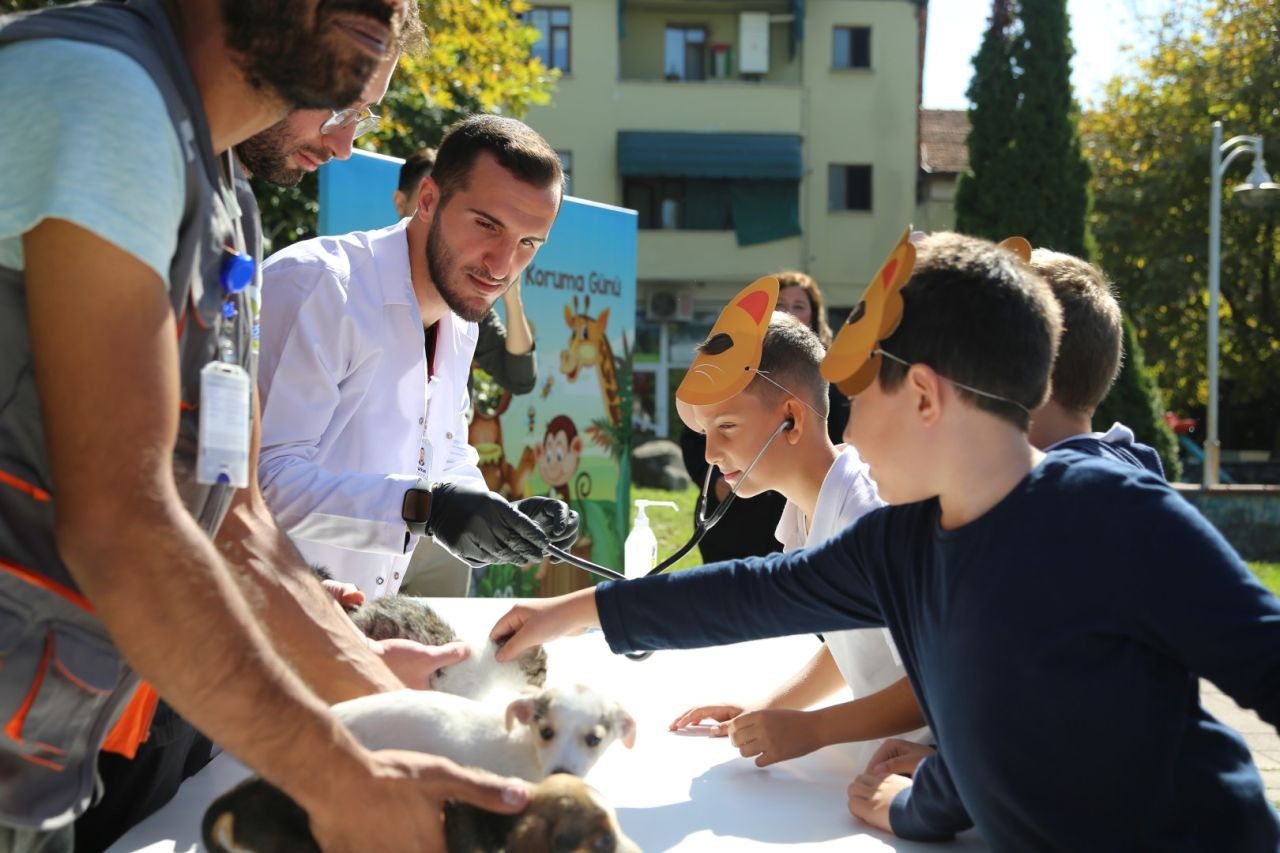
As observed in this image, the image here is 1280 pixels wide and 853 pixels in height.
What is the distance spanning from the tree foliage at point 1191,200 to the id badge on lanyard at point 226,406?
72.0ft

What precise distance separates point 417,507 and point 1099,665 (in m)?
1.43

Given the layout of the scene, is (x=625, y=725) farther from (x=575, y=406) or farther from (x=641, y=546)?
(x=575, y=406)

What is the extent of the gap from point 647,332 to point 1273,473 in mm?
11655

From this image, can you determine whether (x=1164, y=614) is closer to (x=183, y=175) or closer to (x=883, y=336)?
(x=883, y=336)

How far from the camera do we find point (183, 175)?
3.87ft

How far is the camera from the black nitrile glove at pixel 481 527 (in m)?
2.23

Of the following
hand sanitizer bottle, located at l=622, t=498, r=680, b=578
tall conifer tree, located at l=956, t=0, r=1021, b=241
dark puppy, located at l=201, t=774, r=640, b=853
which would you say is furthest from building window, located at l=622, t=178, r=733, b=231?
dark puppy, located at l=201, t=774, r=640, b=853

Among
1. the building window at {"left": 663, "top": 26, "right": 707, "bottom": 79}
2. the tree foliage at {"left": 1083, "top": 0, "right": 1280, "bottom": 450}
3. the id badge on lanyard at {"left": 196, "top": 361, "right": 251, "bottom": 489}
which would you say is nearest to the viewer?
the id badge on lanyard at {"left": 196, "top": 361, "right": 251, "bottom": 489}

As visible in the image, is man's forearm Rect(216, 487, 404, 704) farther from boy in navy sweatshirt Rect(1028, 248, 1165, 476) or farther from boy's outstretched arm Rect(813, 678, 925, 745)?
boy in navy sweatshirt Rect(1028, 248, 1165, 476)

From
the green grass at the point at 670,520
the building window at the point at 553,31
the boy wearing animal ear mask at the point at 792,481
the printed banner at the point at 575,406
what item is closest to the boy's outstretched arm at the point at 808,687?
the boy wearing animal ear mask at the point at 792,481

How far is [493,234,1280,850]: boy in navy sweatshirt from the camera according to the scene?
1.31 meters

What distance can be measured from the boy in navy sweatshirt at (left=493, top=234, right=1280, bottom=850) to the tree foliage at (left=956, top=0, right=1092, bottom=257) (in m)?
17.9

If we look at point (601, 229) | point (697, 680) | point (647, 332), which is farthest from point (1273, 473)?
point (697, 680)

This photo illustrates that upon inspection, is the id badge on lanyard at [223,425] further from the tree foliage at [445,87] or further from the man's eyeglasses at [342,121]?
the tree foliage at [445,87]
